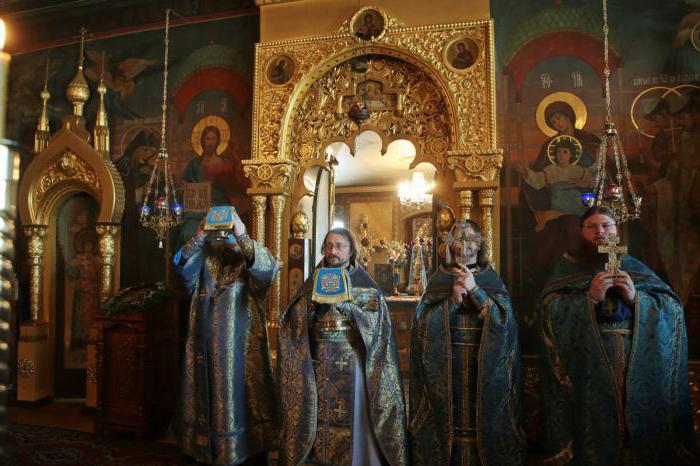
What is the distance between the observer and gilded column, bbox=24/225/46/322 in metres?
5.90

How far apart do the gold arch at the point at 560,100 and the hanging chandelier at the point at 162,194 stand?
363cm

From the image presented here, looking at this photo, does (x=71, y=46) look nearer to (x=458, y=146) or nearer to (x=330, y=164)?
(x=330, y=164)

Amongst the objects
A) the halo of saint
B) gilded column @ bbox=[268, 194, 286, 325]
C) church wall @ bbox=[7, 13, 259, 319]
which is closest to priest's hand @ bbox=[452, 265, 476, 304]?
the halo of saint

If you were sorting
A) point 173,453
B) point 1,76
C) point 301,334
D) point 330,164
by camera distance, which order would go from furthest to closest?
point 330,164, point 173,453, point 301,334, point 1,76

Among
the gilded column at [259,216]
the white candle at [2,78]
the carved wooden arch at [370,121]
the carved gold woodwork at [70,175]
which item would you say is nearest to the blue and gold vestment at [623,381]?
the carved wooden arch at [370,121]

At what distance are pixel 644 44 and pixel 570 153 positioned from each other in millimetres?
1130

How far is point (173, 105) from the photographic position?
19.3 feet

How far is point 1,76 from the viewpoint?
891mm

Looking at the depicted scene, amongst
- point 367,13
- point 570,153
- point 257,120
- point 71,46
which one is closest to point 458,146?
point 570,153

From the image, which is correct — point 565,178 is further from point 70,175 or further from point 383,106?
point 70,175

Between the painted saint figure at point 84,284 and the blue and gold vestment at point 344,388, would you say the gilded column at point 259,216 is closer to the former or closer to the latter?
the blue and gold vestment at point 344,388

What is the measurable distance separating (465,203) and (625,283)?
5.97 feet

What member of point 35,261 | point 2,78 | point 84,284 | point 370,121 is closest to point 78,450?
point 84,284

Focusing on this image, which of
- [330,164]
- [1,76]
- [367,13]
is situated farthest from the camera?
[330,164]
